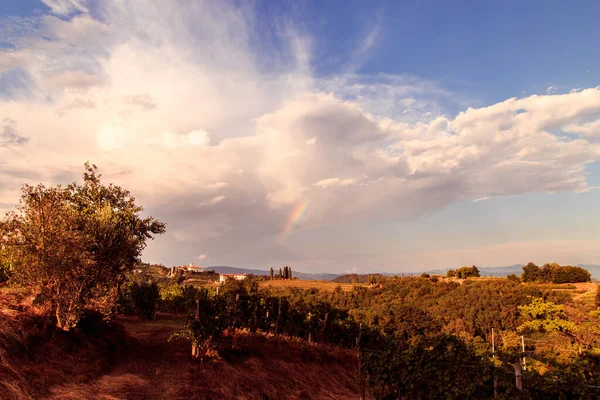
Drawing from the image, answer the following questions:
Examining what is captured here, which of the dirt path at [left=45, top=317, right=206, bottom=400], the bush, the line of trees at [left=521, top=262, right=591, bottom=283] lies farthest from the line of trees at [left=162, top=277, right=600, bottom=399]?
the line of trees at [left=521, top=262, right=591, bottom=283]

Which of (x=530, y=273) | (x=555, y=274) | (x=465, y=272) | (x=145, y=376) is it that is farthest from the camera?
→ (x=465, y=272)

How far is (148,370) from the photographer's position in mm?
14625

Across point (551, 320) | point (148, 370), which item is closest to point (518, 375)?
point (551, 320)

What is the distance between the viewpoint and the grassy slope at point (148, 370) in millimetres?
11414

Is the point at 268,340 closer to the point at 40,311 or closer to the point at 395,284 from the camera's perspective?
the point at 40,311

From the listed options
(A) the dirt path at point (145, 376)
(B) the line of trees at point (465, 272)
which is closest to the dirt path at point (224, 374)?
(A) the dirt path at point (145, 376)

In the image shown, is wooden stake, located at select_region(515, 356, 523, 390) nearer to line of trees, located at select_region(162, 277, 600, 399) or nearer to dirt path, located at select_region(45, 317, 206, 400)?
line of trees, located at select_region(162, 277, 600, 399)

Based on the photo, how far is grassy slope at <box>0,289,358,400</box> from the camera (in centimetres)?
1141

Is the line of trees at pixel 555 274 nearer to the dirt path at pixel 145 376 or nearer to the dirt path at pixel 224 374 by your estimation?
the dirt path at pixel 224 374

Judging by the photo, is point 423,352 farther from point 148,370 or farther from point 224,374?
point 148,370

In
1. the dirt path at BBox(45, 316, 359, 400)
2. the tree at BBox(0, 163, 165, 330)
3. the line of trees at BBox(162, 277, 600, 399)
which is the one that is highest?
the tree at BBox(0, 163, 165, 330)

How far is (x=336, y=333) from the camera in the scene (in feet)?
97.9

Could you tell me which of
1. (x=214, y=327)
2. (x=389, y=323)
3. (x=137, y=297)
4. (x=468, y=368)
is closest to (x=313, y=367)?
(x=214, y=327)

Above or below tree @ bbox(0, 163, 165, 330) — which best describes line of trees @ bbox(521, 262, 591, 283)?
below
